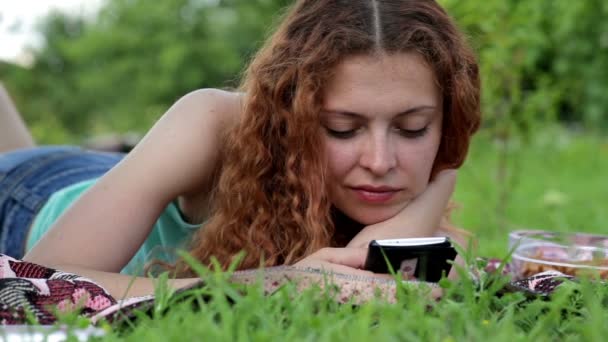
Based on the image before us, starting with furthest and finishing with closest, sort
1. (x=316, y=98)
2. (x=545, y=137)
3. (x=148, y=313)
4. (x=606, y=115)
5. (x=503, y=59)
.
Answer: (x=606, y=115), (x=545, y=137), (x=503, y=59), (x=316, y=98), (x=148, y=313)

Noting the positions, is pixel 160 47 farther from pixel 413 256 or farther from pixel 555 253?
pixel 413 256

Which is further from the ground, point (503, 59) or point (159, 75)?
point (503, 59)

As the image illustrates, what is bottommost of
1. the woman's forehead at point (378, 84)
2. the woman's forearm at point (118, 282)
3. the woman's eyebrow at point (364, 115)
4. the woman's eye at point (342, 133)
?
the woman's forearm at point (118, 282)

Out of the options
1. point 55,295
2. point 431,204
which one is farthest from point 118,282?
point 431,204

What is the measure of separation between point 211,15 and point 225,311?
25.0m

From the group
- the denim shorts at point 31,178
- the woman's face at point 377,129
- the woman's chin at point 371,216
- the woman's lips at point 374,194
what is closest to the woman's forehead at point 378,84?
the woman's face at point 377,129

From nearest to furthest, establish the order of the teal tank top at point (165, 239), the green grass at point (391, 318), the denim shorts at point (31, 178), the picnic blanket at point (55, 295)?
the green grass at point (391, 318), the picnic blanket at point (55, 295), the teal tank top at point (165, 239), the denim shorts at point (31, 178)

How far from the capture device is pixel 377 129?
2.18m

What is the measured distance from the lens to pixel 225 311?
1.39 meters

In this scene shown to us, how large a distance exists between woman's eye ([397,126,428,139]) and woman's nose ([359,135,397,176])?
10 cm

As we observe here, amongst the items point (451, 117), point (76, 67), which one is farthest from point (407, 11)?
point (76, 67)

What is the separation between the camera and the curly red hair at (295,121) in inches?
89.2

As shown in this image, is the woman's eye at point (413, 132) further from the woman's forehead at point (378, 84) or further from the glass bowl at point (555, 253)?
the glass bowl at point (555, 253)

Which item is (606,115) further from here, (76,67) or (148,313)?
(76,67)
